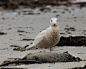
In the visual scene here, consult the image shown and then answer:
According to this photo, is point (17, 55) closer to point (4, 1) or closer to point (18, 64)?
point (18, 64)

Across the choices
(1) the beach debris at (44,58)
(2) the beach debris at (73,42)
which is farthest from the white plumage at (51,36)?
(2) the beach debris at (73,42)

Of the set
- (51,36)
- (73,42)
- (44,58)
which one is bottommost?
(73,42)

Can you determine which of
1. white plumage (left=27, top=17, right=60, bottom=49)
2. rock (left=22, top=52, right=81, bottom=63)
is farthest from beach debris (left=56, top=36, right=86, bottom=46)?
rock (left=22, top=52, right=81, bottom=63)

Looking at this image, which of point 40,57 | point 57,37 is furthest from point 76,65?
point 57,37

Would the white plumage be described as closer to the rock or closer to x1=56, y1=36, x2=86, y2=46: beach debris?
the rock

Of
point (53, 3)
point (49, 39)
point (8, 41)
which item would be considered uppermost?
point (49, 39)

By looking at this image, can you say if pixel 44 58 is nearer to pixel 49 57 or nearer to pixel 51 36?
pixel 49 57

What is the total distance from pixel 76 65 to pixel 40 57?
0.68m

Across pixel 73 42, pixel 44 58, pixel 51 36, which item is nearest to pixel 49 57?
pixel 44 58

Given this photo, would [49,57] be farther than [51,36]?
No

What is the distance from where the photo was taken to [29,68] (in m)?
5.99

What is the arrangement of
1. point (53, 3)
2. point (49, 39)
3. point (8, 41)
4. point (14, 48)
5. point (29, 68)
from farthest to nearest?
point (53, 3) → point (8, 41) → point (14, 48) → point (49, 39) → point (29, 68)

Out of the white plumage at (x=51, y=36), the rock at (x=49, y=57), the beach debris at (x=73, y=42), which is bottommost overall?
the beach debris at (x=73, y=42)

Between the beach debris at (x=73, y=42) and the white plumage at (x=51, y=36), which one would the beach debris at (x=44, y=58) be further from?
the beach debris at (x=73, y=42)
